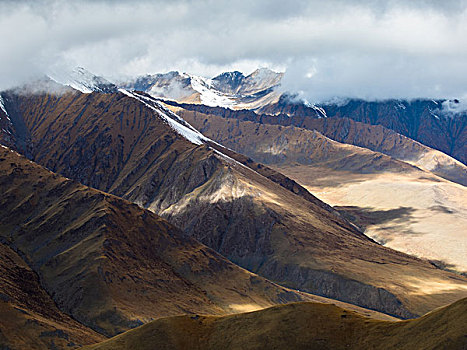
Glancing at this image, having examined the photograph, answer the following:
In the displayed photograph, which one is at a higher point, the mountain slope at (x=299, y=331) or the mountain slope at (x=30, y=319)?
the mountain slope at (x=299, y=331)

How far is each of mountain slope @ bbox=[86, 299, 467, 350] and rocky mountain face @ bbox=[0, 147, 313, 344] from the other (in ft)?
105

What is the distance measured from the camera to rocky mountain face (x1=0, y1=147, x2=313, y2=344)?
133 meters

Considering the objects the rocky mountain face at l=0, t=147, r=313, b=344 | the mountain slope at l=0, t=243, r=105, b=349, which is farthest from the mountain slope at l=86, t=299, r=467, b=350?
the rocky mountain face at l=0, t=147, r=313, b=344

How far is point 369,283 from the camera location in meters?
185

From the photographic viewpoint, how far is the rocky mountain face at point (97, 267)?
133250mm

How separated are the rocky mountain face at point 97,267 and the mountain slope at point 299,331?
105ft

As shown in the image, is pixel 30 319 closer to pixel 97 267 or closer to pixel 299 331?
pixel 97 267

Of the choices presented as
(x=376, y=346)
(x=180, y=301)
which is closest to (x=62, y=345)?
(x=180, y=301)

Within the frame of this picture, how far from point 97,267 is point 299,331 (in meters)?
77.7

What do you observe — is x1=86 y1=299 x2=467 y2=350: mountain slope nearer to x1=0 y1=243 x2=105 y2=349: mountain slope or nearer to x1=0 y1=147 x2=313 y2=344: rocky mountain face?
x1=0 y1=243 x2=105 y2=349: mountain slope

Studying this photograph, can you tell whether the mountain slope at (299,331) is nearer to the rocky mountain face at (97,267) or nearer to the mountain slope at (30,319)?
the mountain slope at (30,319)

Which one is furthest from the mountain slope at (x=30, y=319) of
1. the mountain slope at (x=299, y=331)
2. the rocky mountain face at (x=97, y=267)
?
the mountain slope at (x=299, y=331)

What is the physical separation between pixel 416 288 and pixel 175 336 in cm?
11770

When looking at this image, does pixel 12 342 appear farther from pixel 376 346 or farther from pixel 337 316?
pixel 376 346
